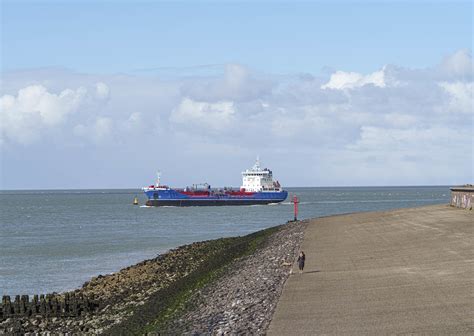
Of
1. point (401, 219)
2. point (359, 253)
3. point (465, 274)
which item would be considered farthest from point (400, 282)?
point (401, 219)

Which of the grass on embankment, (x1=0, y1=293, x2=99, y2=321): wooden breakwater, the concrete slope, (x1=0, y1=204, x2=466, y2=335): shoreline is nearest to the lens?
the concrete slope

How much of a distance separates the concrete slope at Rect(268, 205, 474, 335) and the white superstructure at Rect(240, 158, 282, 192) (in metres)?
101

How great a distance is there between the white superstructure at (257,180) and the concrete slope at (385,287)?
10057 centimetres

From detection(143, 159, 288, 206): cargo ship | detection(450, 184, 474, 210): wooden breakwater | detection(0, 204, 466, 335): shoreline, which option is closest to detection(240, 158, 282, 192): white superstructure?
detection(143, 159, 288, 206): cargo ship

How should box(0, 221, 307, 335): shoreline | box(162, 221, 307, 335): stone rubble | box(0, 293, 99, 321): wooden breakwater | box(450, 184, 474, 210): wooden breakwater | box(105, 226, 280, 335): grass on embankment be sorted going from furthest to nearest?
box(450, 184, 474, 210): wooden breakwater, box(0, 293, 99, 321): wooden breakwater, box(0, 221, 307, 335): shoreline, box(105, 226, 280, 335): grass on embankment, box(162, 221, 307, 335): stone rubble

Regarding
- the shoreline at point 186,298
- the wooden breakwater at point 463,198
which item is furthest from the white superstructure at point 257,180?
the shoreline at point 186,298

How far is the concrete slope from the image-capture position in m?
16.5

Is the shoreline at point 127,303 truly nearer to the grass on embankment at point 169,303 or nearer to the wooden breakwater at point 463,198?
the grass on embankment at point 169,303

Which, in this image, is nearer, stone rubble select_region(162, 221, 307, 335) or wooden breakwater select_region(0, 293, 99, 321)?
stone rubble select_region(162, 221, 307, 335)

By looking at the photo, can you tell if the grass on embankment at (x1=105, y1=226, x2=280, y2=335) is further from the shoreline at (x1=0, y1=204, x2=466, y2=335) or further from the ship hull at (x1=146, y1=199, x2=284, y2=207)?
the ship hull at (x1=146, y1=199, x2=284, y2=207)

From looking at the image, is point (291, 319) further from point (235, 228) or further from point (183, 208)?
point (183, 208)

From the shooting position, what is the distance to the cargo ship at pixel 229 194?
441ft

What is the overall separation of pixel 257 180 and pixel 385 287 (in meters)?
119

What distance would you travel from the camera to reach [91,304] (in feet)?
83.1
